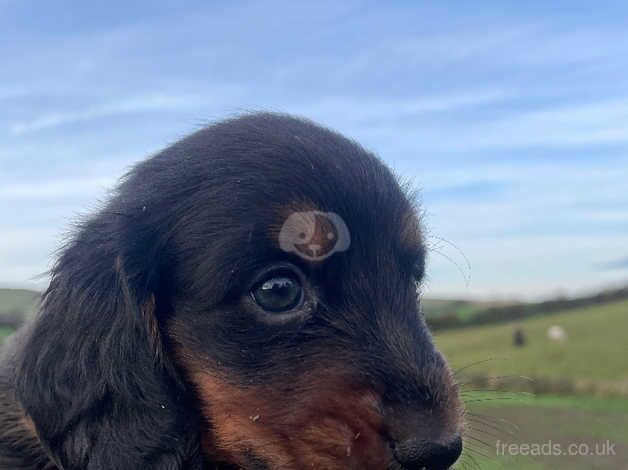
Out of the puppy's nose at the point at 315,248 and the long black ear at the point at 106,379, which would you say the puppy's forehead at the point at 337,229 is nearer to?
the puppy's nose at the point at 315,248

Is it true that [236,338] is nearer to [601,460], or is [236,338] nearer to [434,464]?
[434,464]

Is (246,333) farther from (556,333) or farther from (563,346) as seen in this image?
(556,333)

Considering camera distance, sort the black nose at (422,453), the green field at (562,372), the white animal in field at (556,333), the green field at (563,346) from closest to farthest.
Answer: the black nose at (422,453), the green field at (562,372), the green field at (563,346), the white animal in field at (556,333)

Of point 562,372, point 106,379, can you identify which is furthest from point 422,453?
point 562,372

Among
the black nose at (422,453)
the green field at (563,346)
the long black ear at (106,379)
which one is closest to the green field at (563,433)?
the green field at (563,346)

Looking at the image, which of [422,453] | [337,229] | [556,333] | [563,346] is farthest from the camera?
[556,333]

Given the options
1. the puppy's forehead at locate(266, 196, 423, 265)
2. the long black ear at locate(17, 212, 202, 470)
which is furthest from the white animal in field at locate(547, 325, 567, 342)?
the long black ear at locate(17, 212, 202, 470)

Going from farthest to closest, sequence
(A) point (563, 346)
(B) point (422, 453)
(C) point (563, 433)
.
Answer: (A) point (563, 346) < (C) point (563, 433) < (B) point (422, 453)

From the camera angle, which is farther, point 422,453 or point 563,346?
point 563,346
